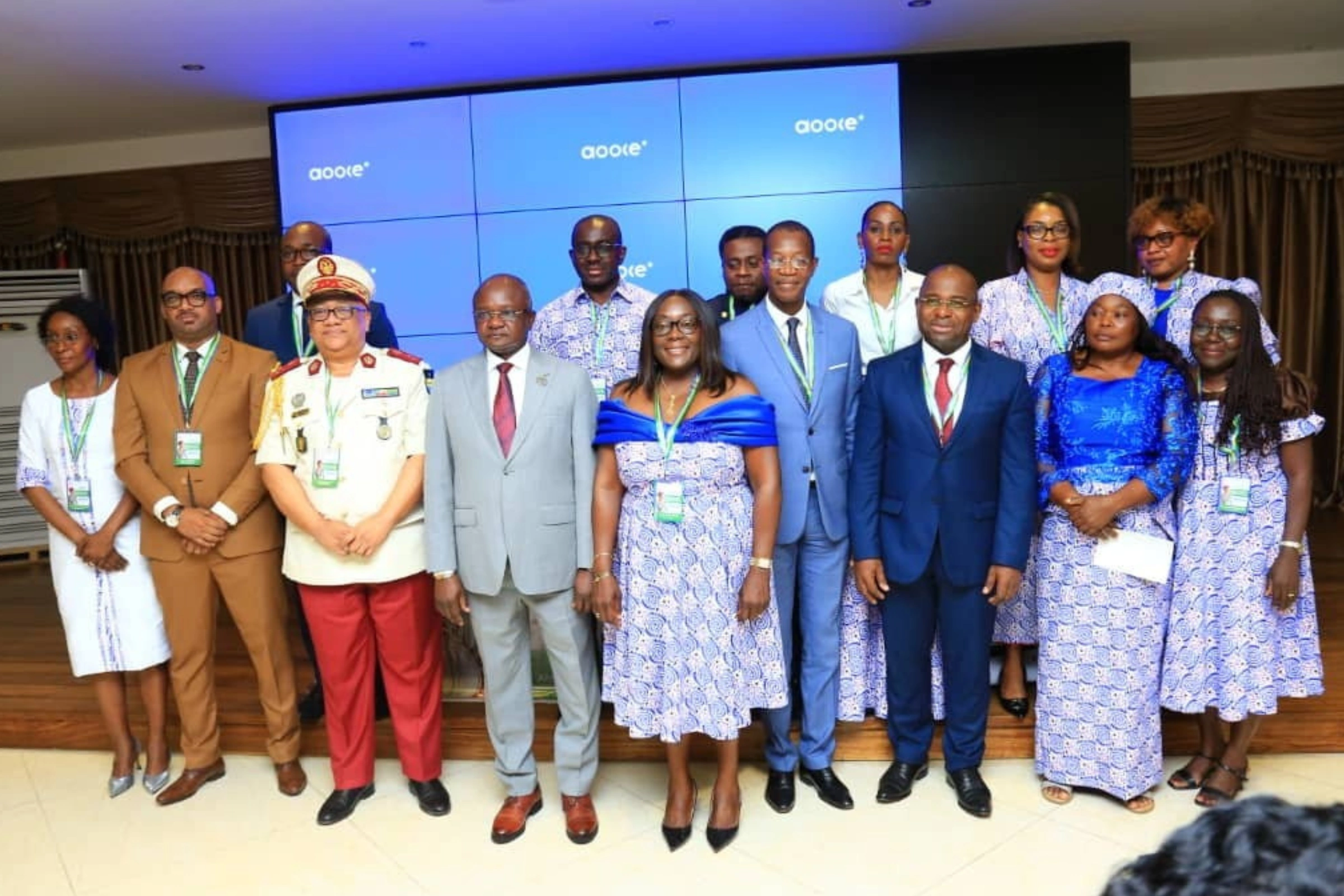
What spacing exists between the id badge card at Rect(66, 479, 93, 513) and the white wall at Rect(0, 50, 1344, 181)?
4.13 meters

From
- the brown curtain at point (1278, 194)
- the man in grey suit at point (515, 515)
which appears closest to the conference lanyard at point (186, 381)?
the man in grey suit at point (515, 515)

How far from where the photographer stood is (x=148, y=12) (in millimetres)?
4410

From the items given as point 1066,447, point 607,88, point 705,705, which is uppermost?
point 607,88

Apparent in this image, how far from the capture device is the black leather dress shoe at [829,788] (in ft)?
9.78

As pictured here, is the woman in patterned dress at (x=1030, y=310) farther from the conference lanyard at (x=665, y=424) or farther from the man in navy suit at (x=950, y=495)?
the conference lanyard at (x=665, y=424)

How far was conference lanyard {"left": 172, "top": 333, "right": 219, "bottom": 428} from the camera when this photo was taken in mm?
3125

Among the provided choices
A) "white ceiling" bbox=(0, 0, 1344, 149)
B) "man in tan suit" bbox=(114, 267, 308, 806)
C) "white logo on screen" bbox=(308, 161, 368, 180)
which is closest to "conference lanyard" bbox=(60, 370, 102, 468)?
"man in tan suit" bbox=(114, 267, 308, 806)

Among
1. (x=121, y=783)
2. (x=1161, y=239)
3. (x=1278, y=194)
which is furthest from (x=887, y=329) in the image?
(x=1278, y=194)

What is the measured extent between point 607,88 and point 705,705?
4.21 m

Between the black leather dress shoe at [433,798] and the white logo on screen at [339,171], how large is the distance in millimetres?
4088

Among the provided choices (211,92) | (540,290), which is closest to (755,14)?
(540,290)

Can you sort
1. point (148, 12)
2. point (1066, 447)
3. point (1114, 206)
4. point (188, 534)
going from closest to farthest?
point (1066, 447) → point (188, 534) → point (148, 12) → point (1114, 206)

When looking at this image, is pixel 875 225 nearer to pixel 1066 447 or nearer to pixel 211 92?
pixel 1066 447

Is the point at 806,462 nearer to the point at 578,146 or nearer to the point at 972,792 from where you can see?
the point at 972,792
